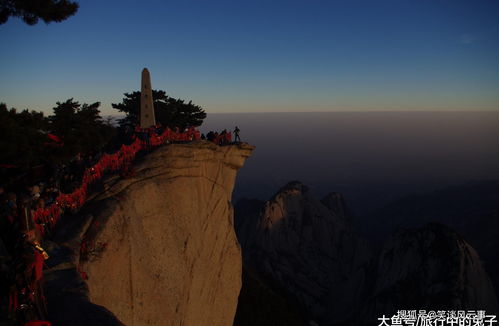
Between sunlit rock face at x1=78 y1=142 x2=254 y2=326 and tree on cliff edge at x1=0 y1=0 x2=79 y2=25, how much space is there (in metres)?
8.49

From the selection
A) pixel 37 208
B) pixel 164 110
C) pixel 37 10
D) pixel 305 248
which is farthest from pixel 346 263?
pixel 37 10

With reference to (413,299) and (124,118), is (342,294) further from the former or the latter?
(124,118)

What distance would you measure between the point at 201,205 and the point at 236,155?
7.62m

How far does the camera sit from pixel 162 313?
696 inches

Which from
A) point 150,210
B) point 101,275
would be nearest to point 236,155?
point 150,210

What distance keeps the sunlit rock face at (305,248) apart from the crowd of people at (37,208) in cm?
6925

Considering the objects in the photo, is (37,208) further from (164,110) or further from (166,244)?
(164,110)

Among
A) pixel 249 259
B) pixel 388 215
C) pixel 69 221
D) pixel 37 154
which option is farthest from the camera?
pixel 388 215

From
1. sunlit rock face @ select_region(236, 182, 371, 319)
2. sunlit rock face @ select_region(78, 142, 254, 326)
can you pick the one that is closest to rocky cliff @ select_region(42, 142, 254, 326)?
sunlit rock face @ select_region(78, 142, 254, 326)

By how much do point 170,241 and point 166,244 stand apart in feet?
1.61

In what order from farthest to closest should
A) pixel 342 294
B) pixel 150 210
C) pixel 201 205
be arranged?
pixel 342 294 → pixel 201 205 → pixel 150 210

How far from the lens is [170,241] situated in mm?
20359

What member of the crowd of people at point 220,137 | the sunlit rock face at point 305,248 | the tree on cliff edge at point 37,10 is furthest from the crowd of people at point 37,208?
the sunlit rock face at point 305,248

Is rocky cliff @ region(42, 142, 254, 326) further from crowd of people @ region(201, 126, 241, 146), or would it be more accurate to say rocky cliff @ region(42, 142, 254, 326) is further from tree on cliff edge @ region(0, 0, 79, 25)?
tree on cliff edge @ region(0, 0, 79, 25)
